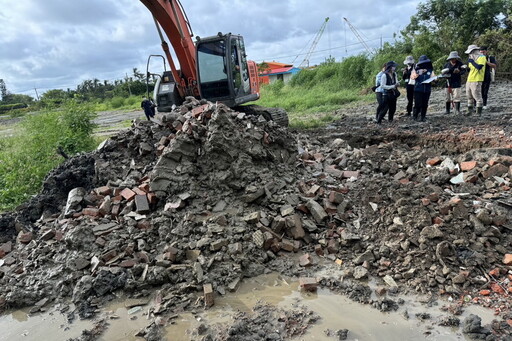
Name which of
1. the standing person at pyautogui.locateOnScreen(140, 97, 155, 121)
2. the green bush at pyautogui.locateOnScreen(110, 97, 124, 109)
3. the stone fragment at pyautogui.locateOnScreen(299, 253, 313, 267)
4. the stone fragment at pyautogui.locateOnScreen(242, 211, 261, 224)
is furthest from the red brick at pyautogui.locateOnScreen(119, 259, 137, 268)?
the green bush at pyautogui.locateOnScreen(110, 97, 124, 109)

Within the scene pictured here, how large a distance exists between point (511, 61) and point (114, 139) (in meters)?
18.1

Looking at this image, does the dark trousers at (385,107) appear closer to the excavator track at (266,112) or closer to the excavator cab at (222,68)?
the excavator track at (266,112)

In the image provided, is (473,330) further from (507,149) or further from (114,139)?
(114,139)

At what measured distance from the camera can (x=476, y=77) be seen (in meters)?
8.70

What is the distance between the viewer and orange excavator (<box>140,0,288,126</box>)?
8133mm

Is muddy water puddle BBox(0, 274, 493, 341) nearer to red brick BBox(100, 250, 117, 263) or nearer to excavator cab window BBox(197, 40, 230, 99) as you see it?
red brick BBox(100, 250, 117, 263)

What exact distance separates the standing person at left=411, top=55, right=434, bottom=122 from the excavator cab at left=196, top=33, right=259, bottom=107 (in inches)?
167

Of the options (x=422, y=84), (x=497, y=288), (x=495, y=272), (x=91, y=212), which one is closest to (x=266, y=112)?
(x=422, y=84)

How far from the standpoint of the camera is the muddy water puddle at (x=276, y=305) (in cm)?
301

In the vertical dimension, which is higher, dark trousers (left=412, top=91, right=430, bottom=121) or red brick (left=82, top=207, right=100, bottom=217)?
dark trousers (left=412, top=91, right=430, bottom=121)

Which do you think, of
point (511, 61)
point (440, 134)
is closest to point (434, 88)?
point (511, 61)

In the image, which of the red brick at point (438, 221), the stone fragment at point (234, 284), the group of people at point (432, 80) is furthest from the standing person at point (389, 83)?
the stone fragment at point (234, 284)

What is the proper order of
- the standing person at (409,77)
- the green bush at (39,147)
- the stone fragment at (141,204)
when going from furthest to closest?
the standing person at (409,77), the green bush at (39,147), the stone fragment at (141,204)

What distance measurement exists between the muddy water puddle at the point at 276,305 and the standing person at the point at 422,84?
6.98 m
